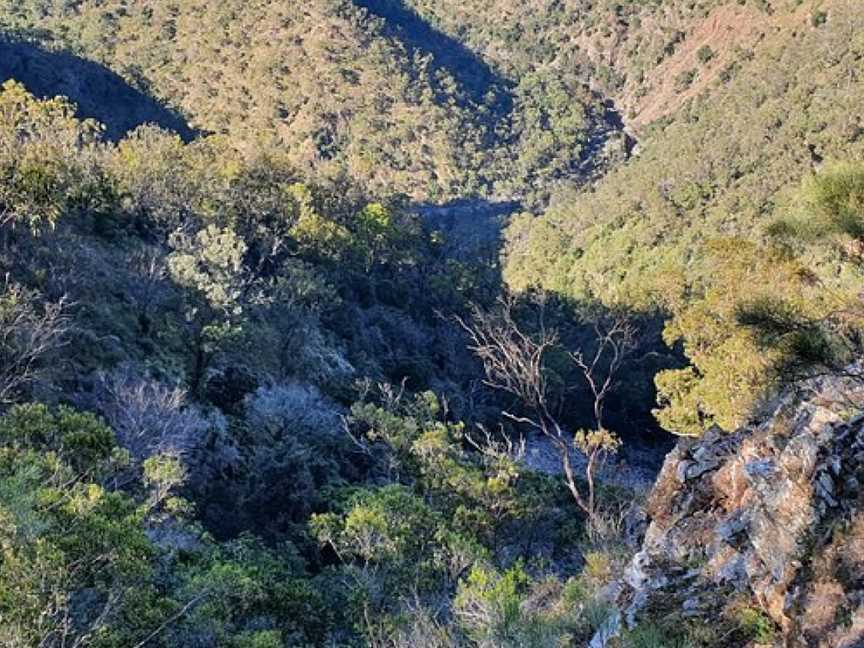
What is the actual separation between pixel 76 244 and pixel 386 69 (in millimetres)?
72127

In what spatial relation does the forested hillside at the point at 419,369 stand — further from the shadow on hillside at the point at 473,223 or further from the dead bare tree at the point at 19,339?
the shadow on hillside at the point at 473,223

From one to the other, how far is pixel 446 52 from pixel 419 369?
7832cm

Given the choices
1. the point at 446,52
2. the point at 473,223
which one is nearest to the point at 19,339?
the point at 473,223

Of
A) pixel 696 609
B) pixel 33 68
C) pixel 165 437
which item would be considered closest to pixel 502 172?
pixel 33 68

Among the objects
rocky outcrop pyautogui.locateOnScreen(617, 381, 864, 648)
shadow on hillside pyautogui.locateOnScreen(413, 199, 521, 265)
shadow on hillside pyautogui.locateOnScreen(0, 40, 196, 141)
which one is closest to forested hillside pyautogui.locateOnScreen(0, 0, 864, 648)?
rocky outcrop pyautogui.locateOnScreen(617, 381, 864, 648)

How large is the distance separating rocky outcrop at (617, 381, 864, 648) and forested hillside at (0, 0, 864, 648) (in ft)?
0.13

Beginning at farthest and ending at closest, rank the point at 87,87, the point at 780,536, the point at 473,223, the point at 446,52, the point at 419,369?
1. the point at 446,52
2. the point at 473,223
3. the point at 87,87
4. the point at 419,369
5. the point at 780,536

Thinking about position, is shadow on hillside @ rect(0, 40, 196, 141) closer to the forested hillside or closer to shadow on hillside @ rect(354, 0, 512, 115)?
the forested hillside

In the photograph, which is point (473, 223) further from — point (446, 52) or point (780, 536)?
point (780, 536)

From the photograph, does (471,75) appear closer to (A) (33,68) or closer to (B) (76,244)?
(A) (33,68)

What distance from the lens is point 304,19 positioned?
91.2 metres

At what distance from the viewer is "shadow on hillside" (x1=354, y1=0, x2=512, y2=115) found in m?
98.2

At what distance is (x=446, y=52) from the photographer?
105m

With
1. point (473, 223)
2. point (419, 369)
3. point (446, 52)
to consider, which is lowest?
point (473, 223)
